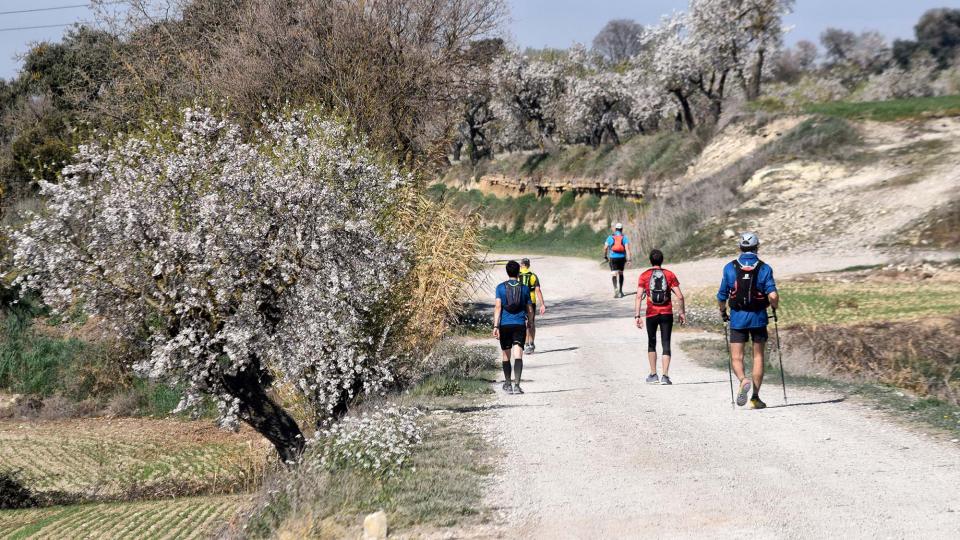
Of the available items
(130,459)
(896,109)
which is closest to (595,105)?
(896,109)

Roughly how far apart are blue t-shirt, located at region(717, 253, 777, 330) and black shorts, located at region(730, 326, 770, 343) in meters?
0.05

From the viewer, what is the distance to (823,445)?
10.2 meters

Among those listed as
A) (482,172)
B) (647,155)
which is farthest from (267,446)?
(482,172)

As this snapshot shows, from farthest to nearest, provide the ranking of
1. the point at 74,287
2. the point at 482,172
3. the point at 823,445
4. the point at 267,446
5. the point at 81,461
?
1. the point at 482,172
2. the point at 81,461
3. the point at 267,446
4. the point at 74,287
5. the point at 823,445

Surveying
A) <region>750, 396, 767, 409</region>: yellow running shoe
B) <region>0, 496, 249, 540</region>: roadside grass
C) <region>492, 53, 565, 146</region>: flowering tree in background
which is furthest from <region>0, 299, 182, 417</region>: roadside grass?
<region>492, 53, 565, 146</region>: flowering tree in background

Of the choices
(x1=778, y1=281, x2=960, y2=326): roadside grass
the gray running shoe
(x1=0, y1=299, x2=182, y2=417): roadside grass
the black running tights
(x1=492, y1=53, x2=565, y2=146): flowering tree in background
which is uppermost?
(x1=492, y1=53, x2=565, y2=146): flowering tree in background

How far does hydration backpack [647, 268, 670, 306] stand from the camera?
1467 cm

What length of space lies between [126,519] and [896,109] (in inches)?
1457

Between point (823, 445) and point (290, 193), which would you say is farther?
point (290, 193)

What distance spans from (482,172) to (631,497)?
6828 centimetres

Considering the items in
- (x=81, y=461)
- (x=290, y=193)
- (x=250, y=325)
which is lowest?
(x=81, y=461)

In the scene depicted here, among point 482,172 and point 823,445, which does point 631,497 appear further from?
point 482,172

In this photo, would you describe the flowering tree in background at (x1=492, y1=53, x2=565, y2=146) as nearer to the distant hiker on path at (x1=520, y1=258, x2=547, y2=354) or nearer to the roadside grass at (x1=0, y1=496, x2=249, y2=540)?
the distant hiker on path at (x1=520, y1=258, x2=547, y2=354)

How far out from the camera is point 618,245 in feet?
90.4
